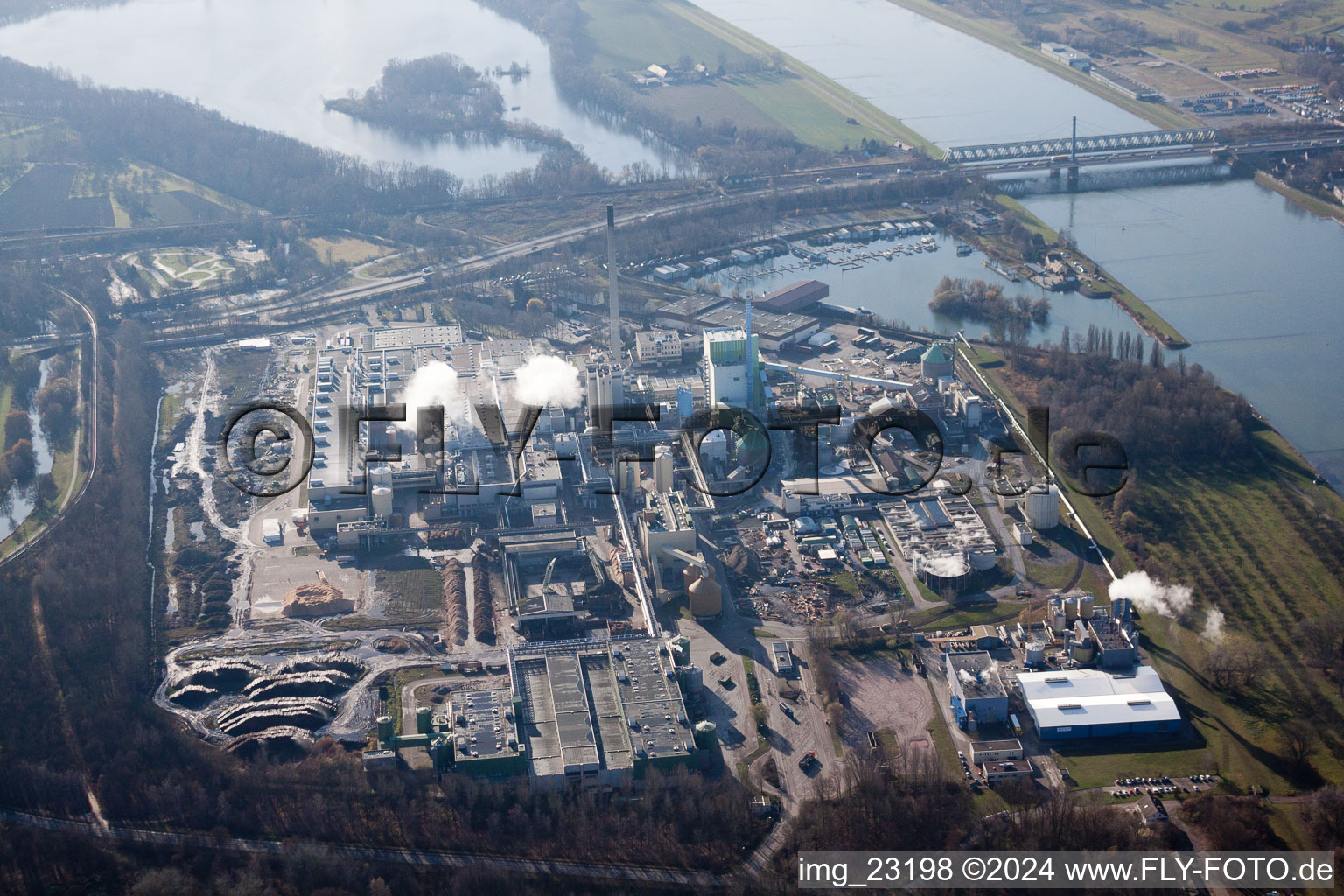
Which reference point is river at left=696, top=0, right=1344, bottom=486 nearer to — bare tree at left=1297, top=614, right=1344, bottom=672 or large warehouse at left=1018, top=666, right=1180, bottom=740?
bare tree at left=1297, top=614, right=1344, bottom=672

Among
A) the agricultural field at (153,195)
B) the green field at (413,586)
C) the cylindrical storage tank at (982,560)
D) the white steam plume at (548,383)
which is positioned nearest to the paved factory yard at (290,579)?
the green field at (413,586)

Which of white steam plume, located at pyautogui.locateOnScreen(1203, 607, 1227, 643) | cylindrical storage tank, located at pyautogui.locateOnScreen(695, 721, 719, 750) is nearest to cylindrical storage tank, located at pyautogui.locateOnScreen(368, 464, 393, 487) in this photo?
cylindrical storage tank, located at pyautogui.locateOnScreen(695, 721, 719, 750)

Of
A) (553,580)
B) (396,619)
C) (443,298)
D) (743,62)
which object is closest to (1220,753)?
(553,580)

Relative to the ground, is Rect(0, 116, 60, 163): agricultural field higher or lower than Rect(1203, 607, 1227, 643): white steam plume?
higher

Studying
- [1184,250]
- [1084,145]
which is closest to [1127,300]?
[1184,250]

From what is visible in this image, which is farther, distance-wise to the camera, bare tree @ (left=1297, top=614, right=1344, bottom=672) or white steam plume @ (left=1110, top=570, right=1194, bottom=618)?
white steam plume @ (left=1110, top=570, right=1194, bottom=618)

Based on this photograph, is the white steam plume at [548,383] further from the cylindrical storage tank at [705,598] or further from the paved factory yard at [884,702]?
the paved factory yard at [884,702]

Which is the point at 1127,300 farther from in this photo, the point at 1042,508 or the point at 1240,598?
the point at 1240,598
